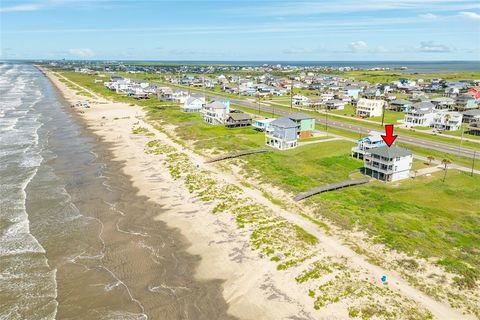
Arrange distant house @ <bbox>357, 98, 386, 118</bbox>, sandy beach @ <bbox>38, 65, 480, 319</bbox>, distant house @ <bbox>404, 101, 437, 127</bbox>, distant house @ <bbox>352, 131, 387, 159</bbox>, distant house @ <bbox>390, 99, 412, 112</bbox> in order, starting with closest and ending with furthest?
sandy beach @ <bbox>38, 65, 480, 319</bbox>
distant house @ <bbox>352, 131, 387, 159</bbox>
distant house @ <bbox>404, 101, 437, 127</bbox>
distant house @ <bbox>357, 98, 386, 118</bbox>
distant house @ <bbox>390, 99, 412, 112</bbox>

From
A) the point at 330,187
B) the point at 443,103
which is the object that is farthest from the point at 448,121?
the point at 330,187

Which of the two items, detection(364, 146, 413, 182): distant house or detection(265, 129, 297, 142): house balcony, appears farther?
detection(265, 129, 297, 142): house balcony

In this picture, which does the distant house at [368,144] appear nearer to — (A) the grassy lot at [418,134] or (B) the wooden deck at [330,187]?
(B) the wooden deck at [330,187]

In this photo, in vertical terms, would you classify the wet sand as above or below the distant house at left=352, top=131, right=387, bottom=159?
below

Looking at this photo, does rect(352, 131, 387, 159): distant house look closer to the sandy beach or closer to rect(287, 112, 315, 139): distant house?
rect(287, 112, 315, 139): distant house

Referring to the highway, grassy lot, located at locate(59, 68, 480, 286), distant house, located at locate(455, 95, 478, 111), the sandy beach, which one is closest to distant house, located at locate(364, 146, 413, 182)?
grassy lot, located at locate(59, 68, 480, 286)

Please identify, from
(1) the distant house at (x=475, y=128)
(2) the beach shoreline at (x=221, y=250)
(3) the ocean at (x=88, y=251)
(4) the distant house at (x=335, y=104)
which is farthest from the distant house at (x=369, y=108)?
(3) the ocean at (x=88, y=251)

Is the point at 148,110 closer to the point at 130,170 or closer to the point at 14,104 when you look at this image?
the point at 14,104
